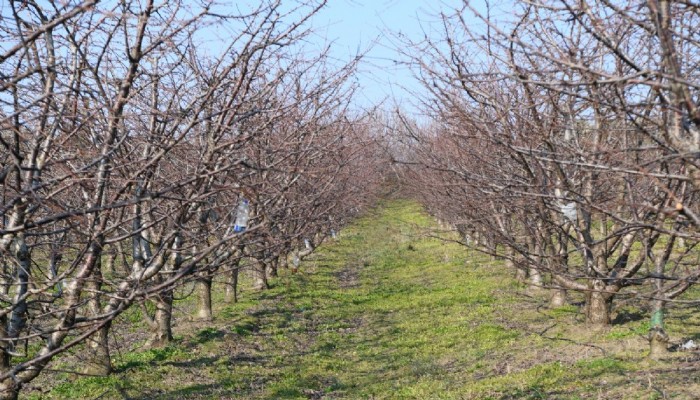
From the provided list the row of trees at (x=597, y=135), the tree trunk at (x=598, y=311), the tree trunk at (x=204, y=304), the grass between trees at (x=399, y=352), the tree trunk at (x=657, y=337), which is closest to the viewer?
the row of trees at (x=597, y=135)

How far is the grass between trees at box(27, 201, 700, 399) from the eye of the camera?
8773 millimetres

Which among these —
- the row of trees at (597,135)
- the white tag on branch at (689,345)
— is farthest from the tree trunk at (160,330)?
the white tag on branch at (689,345)

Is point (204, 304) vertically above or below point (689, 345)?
above

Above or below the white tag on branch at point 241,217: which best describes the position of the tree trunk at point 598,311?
below

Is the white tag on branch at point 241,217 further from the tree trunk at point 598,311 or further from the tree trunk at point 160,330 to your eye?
the tree trunk at point 160,330

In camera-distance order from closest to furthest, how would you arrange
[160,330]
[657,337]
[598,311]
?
[657,337] → [598,311] → [160,330]

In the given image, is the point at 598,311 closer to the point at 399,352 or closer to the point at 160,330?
the point at 399,352

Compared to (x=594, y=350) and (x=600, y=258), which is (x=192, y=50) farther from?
(x=594, y=350)

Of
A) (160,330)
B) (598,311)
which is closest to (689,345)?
(598,311)

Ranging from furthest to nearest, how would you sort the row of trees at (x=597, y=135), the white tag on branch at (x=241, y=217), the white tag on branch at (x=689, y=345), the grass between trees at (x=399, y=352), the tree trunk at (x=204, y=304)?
the tree trunk at (x=204, y=304) → the white tag on branch at (x=689, y=345) → the grass between trees at (x=399, y=352) → the white tag on branch at (x=241, y=217) → the row of trees at (x=597, y=135)

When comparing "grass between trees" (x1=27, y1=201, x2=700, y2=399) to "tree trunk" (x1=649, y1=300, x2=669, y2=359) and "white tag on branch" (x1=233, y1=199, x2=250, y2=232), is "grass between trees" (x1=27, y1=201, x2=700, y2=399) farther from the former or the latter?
"white tag on branch" (x1=233, y1=199, x2=250, y2=232)

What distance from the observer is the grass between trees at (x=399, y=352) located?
8.77 meters

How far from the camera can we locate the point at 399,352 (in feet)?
41.0

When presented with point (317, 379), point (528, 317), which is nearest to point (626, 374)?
point (317, 379)
